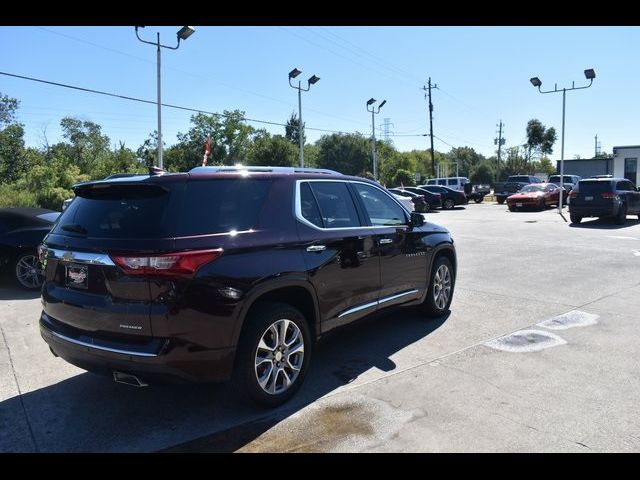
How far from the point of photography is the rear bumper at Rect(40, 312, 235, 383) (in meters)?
3.18

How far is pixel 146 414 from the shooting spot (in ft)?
12.3

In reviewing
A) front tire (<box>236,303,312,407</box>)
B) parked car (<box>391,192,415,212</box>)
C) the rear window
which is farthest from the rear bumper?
the rear window

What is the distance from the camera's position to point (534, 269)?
944cm

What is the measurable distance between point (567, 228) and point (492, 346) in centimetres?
1419

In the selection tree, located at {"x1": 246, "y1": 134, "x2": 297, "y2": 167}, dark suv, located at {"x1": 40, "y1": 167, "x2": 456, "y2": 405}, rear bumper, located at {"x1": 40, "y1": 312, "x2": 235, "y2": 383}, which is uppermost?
tree, located at {"x1": 246, "y1": 134, "x2": 297, "y2": 167}

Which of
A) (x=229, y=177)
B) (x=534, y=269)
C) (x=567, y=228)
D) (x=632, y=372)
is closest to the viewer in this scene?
(x=229, y=177)

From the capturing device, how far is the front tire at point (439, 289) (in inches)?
234

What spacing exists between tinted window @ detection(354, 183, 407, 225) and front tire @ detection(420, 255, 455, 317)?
920 mm

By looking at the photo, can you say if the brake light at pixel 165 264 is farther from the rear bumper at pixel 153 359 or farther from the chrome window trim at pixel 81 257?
the rear bumper at pixel 153 359

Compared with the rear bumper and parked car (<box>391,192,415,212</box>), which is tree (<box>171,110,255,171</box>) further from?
the rear bumper

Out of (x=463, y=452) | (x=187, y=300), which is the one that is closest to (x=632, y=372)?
(x=463, y=452)
